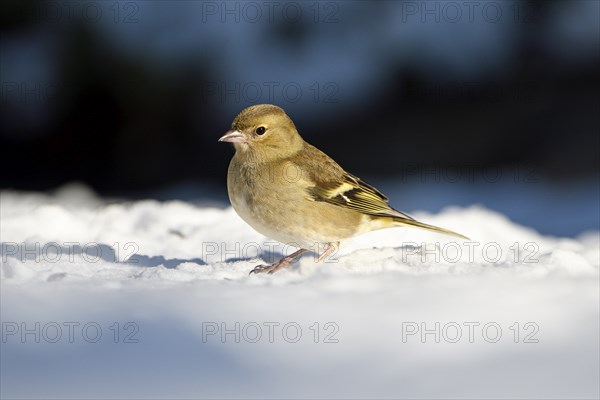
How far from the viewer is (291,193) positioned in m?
4.65

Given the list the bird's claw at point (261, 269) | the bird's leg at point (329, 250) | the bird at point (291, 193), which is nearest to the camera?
the bird's claw at point (261, 269)

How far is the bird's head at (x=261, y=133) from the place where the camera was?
15.9 ft

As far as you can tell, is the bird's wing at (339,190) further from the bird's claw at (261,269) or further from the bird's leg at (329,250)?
the bird's claw at (261,269)

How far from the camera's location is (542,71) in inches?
350

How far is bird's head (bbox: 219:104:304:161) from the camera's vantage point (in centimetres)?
483

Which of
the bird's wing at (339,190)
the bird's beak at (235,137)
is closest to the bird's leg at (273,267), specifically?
the bird's wing at (339,190)

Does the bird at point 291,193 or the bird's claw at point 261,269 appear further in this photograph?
the bird at point 291,193

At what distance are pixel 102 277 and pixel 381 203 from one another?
1728 mm

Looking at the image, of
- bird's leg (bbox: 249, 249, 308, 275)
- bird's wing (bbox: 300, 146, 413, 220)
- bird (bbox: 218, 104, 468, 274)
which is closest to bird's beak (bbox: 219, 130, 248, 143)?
bird (bbox: 218, 104, 468, 274)

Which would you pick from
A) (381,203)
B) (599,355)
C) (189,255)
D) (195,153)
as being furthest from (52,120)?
(599,355)

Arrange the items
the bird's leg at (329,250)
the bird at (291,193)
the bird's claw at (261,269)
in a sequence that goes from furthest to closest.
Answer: the bird's leg at (329,250) → the bird at (291,193) → the bird's claw at (261,269)

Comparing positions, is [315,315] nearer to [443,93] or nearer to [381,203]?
[381,203]

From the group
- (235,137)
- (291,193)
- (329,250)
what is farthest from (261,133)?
(329,250)

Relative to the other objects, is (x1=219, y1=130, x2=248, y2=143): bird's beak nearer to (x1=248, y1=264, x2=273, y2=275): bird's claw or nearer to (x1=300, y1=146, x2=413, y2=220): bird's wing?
(x1=300, y1=146, x2=413, y2=220): bird's wing
